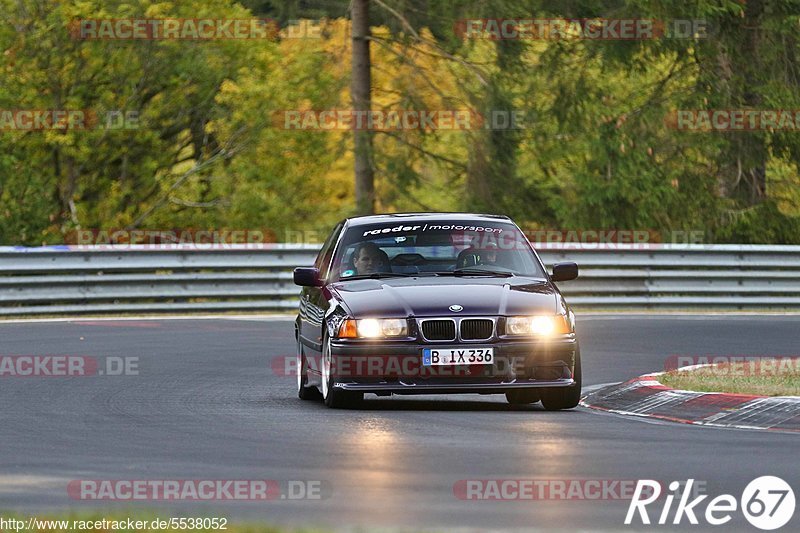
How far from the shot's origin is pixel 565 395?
13695 mm

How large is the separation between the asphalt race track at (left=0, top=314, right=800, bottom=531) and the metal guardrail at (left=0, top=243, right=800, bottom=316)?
8.83m

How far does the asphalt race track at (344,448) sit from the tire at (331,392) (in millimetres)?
134

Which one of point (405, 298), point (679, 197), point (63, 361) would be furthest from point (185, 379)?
point (679, 197)

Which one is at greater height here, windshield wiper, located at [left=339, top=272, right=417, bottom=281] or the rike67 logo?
windshield wiper, located at [left=339, top=272, right=417, bottom=281]

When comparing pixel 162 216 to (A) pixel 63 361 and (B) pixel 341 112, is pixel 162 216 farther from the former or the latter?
(A) pixel 63 361

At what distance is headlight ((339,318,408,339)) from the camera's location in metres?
13.2

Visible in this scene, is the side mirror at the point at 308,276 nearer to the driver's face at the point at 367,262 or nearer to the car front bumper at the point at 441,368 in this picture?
the driver's face at the point at 367,262

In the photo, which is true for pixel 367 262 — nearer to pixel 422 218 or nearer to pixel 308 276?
pixel 308 276

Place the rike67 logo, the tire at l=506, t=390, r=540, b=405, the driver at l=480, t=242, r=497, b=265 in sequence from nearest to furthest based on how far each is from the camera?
the rike67 logo < the tire at l=506, t=390, r=540, b=405 < the driver at l=480, t=242, r=497, b=265

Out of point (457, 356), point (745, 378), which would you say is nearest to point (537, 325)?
point (457, 356)

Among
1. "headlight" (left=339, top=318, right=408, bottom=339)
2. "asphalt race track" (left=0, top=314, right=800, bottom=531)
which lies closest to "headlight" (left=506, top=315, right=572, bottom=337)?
"asphalt race track" (left=0, top=314, right=800, bottom=531)

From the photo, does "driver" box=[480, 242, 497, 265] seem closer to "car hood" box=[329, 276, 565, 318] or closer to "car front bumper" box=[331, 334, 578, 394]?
"car hood" box=[329, 276, 565, 318]

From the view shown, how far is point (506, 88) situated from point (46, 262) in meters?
21.9

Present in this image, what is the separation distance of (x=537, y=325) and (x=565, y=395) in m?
0.70
